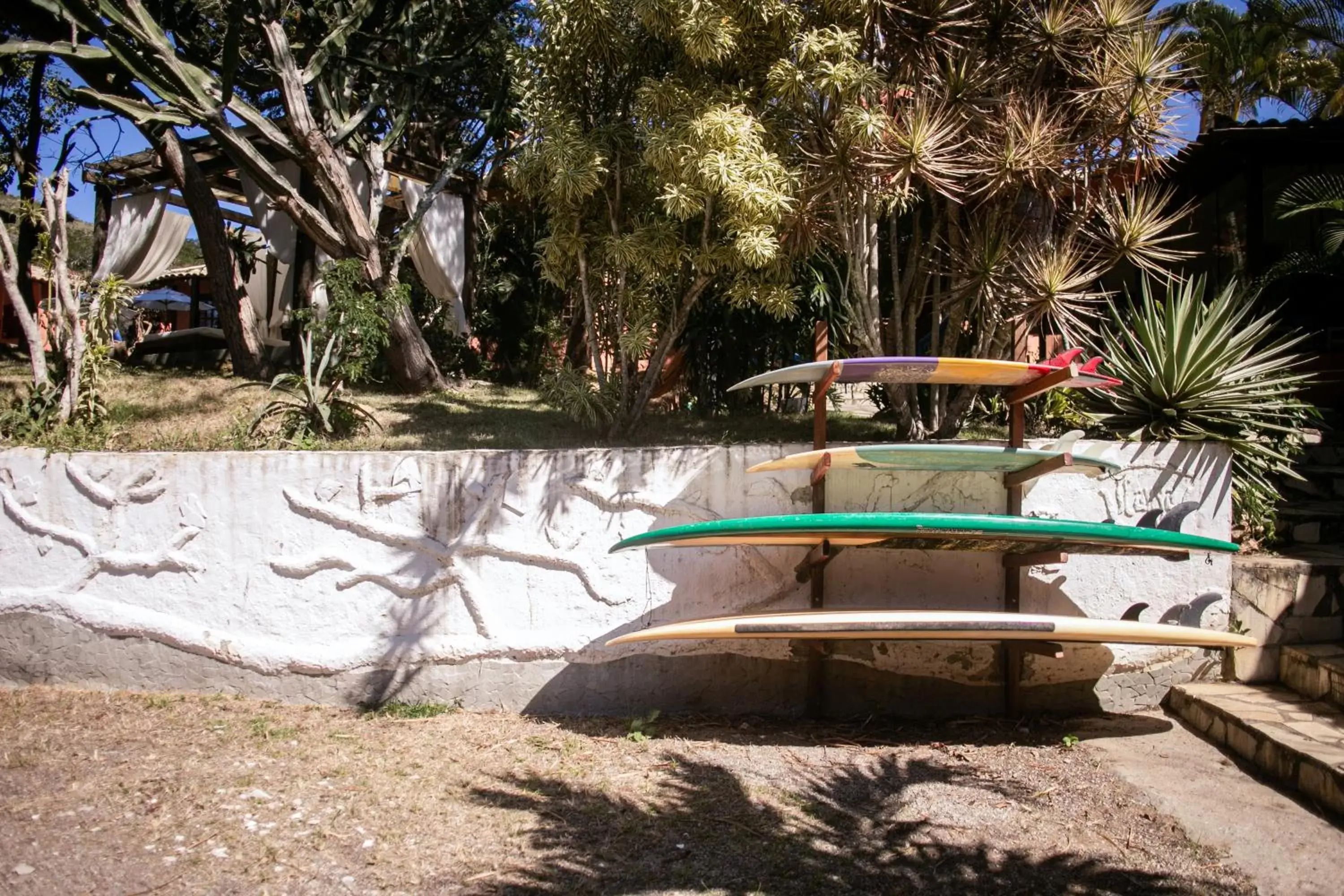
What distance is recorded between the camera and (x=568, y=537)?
17.9 feet

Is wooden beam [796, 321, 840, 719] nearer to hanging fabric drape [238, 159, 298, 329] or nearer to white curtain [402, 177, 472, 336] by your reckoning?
white curtain [402, 177, 472, 336]

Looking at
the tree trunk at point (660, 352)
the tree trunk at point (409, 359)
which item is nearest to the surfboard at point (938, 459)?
the tree trunk at point (660, 352)

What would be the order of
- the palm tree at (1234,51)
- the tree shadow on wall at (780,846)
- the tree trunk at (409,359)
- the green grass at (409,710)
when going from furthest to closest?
the palm tree at (1234,51), the tree trunk at (409,359), the green grass at (409,710), the tree shadow on wall at (780,846)

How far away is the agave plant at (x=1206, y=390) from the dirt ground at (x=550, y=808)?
208 cm

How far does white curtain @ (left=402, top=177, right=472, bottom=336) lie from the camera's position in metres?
11.0

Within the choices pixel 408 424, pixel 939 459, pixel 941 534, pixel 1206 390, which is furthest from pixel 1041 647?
pixel 408 424

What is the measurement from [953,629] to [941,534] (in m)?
0.47

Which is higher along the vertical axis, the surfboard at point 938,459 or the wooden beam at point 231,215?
the wooden beam at point 231,215

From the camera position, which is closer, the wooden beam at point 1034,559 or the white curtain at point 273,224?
the wooden beam at point 1034,559

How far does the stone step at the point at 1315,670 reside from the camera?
506 centimetres

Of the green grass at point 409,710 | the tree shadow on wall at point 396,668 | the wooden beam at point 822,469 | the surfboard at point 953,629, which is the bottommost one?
the green grass at point 409,710

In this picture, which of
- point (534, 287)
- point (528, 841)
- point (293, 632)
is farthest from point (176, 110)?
point (528, 841)

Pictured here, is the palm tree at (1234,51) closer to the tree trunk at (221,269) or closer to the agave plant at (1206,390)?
the agave plant at (1206,390)

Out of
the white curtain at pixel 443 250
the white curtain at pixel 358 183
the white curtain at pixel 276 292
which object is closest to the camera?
the white curtain at pixel 358 183
